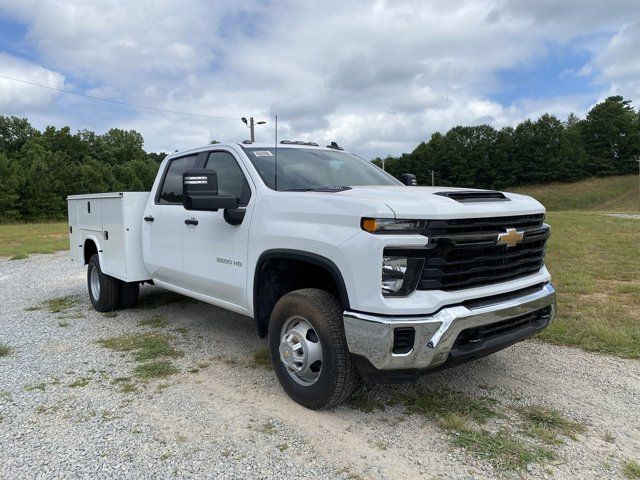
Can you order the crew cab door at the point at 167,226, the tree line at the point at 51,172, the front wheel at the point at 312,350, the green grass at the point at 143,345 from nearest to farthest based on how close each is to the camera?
the front wheel at the point at 312,350 → the green grass at the point at 143,345 → the crew cab door at the point at 167,226 → the tree line at the point at 51,172

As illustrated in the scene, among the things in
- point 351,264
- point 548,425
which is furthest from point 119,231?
point 548,425

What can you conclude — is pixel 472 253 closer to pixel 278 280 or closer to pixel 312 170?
pixel 278 280

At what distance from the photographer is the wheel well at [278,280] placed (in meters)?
3.58

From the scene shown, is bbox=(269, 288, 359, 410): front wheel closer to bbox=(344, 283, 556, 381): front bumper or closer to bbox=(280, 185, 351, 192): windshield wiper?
bbox=(344, 283, 556, 381): front bumper

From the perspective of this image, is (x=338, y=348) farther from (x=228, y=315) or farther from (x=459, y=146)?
(x=459, y=146)

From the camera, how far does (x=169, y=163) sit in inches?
213

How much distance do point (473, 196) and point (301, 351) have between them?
157 cm

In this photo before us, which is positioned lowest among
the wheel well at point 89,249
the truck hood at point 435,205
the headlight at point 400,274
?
the wheel well at point 89,249

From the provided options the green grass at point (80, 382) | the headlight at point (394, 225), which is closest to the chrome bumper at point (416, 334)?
the headlight at point (394, 225)

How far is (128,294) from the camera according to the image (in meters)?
6.29

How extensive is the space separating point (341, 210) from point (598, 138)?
97.8m

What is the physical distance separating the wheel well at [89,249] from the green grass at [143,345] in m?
1.87

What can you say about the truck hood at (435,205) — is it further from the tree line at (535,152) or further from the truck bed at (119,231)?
the tree line at (535,152)

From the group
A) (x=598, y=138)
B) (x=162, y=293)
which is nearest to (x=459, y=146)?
(x=598, y=138)
